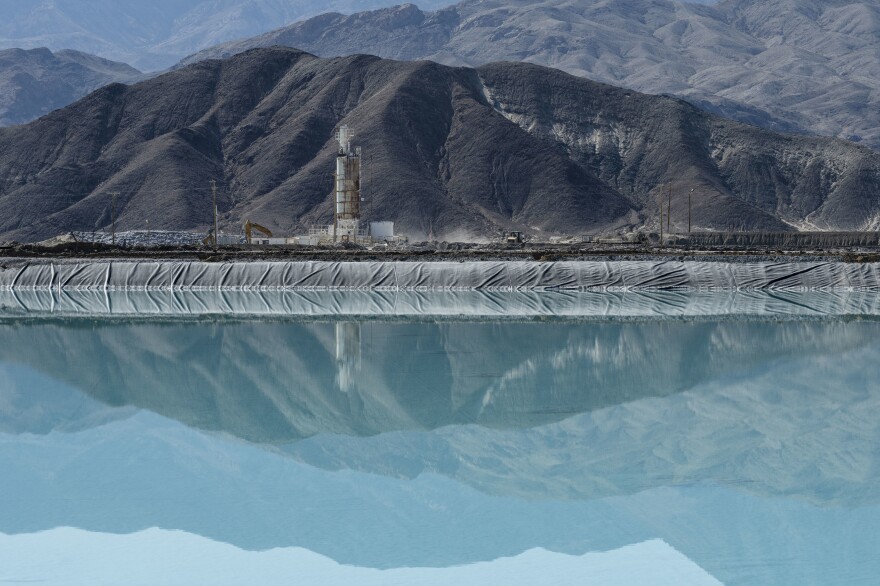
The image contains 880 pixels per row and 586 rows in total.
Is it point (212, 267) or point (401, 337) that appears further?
point (212, 267)

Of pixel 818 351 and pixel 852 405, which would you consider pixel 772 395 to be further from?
pixel 818 351

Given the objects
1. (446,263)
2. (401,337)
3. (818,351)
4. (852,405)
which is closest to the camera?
(852,405)

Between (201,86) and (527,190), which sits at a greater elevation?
(201,86)

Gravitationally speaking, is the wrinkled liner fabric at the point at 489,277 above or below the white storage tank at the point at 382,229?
below

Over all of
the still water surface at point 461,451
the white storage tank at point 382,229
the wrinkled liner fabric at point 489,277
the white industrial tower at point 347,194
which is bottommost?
the still water surface at point 461,451

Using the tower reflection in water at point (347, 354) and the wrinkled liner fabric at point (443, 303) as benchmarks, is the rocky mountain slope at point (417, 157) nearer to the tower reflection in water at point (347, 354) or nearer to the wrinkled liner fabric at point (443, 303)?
the wrinkled liner fabric at point (443, 303)

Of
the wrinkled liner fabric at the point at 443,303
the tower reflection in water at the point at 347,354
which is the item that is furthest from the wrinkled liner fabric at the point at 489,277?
the tower reflection in water at the point at 347,354

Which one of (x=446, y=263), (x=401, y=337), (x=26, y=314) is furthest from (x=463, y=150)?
(x=401, y=337)

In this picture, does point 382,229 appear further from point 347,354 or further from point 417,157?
point 347,354
